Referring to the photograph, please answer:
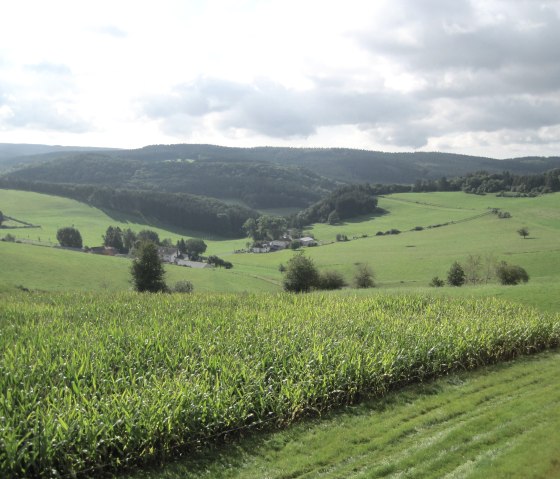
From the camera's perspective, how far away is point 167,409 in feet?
32.9

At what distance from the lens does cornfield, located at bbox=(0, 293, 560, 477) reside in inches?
368

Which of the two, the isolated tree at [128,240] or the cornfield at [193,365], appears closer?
the cornfield at [193,365]

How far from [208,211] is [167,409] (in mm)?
166823

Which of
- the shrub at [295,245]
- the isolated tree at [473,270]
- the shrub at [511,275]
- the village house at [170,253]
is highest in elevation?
the shrub at [511,275]

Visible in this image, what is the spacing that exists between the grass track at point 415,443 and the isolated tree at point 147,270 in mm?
44181

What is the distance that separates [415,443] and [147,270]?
47418 mm

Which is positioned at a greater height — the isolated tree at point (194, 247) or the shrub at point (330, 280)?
the shrub at point (330, 280)

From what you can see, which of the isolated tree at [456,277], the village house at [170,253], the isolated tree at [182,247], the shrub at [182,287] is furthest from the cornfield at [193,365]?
the isolated tree at [182,247]

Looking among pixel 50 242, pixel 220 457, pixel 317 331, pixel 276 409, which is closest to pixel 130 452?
pixel 220 457

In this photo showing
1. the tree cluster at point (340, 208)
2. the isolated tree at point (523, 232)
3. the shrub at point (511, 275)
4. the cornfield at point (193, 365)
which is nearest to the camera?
the cornfield at point (193, 365)

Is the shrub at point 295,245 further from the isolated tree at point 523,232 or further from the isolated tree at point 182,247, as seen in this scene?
the isolated tree at point 523,232

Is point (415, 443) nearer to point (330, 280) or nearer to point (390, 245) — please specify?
point (330, 280)

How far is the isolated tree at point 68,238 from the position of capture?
119750 millimetres

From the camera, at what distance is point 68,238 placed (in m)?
120
